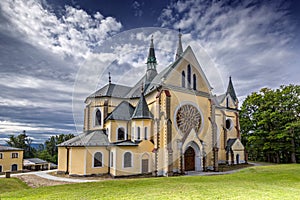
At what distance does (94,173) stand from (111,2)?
15457 mm

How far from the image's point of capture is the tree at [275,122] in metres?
29.4

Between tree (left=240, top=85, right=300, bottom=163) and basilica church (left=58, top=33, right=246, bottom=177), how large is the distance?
12785 mm

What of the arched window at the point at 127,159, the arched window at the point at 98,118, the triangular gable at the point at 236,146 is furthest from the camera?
the triangular gable at the point at 236,146

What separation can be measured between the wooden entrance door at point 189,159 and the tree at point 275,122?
15125 millimetres

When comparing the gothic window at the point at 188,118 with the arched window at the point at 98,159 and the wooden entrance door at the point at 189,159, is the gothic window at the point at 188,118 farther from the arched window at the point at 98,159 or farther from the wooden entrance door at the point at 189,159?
the arched window at the point at 98,159

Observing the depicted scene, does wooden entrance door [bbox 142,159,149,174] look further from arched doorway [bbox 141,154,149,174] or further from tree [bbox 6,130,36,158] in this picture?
tree [bbox 6,130,36,158]

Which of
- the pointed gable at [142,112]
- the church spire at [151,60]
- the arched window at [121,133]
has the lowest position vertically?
the arched window at [121,133]

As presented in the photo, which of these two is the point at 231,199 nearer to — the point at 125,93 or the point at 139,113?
the point at 139,113

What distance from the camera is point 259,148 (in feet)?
113

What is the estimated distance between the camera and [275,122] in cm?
3136

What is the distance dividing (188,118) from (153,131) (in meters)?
4.48

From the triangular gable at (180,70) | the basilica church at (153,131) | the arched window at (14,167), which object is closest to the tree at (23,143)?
the arched window at (14,167)

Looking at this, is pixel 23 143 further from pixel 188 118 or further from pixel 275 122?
pixel 275 122

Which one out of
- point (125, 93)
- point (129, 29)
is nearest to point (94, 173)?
point (125, 93)
